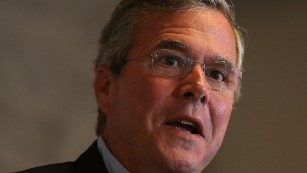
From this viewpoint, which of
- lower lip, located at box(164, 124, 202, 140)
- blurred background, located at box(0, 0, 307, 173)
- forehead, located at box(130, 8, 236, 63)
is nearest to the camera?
lower lip, located at box(164, 124, 202, 140)

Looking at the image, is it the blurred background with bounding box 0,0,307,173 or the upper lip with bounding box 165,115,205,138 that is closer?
the upper lip with bounding box 165,115,205,138

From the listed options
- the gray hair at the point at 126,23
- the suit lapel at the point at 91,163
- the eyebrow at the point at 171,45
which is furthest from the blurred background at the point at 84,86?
the eyebrow at the point at 171,45

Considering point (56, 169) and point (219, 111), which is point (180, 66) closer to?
point (219, 111)

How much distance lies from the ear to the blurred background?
64 cm

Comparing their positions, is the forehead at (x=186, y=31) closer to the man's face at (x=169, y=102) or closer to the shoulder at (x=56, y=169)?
the man's face at (x=169, y=102)

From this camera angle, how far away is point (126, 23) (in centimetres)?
133

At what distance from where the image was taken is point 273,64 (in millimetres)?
2172

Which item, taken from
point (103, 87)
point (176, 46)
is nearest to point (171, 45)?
point (176, 46)

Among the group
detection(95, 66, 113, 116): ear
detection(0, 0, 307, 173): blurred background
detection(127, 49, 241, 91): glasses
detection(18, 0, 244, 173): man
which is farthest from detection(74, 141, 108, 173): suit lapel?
detection(0, 0, 307, 173): blurred background

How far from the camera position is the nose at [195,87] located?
3.78 feet

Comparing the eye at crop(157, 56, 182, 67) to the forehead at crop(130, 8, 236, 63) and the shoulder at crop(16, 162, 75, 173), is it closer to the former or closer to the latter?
the forehead at crop(130, 8, 236, 63)

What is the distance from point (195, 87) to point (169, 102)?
0.07 meters

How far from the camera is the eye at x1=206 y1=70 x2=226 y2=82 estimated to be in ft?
4.16

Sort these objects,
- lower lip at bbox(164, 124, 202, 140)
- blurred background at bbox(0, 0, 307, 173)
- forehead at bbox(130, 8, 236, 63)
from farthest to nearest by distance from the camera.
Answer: blurred background at bbox(0, 0, 307, 173) < forehead at bbox(130, 8, 236, 63) < lower lip at bbox(164, 124, 202, 140)
